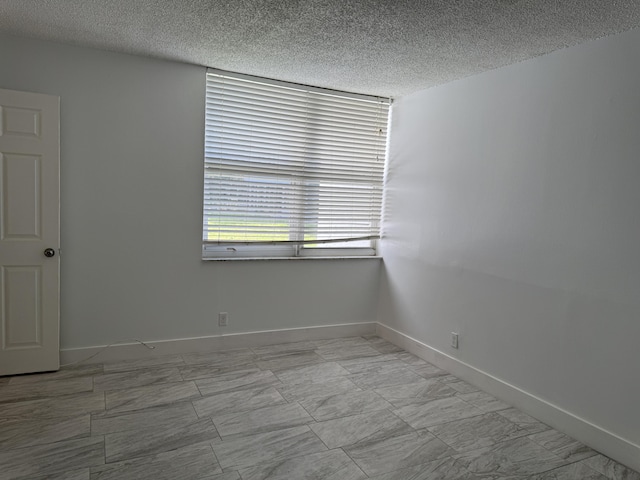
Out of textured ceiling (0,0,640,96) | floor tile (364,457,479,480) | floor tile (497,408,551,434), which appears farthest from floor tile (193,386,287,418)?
textured ceiling (0,0,640,96)

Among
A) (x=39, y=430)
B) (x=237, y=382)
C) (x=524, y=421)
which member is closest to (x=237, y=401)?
(x=237, y=382)

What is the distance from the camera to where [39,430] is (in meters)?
2.65

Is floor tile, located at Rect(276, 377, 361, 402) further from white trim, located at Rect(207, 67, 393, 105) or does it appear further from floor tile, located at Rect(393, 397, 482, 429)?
white trim, located at Rect(207, 67, 393, 105)

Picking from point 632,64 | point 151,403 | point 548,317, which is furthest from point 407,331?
point 632,64

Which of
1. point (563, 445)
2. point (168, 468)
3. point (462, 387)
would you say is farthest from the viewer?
point (462, 387)

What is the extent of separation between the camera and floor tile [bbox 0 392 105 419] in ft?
9.30

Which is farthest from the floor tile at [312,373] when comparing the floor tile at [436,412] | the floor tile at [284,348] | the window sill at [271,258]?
the window sill at [271,258]

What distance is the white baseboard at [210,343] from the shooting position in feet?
12.1

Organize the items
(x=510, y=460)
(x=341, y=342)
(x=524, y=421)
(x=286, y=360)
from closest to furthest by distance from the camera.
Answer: (x=510, y=460)
(x=524, y=421)
(x=286, y=360)
(x=341, y=342)

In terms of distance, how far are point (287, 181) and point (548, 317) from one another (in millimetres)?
2421

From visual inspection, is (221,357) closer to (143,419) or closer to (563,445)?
(143,419)

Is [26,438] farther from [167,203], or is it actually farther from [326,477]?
[167,203]

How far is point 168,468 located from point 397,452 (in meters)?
1.19

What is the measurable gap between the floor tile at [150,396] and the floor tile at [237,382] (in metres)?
0.08
